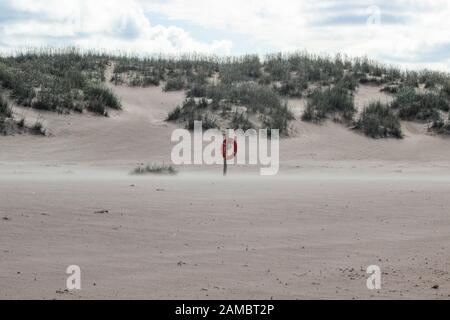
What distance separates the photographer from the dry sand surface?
24.5 feet

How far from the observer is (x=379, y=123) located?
85.4ft

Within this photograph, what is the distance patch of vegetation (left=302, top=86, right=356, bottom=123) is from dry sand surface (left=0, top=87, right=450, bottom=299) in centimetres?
624

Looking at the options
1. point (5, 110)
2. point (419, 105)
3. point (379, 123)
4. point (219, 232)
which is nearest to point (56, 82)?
point (5, 110)

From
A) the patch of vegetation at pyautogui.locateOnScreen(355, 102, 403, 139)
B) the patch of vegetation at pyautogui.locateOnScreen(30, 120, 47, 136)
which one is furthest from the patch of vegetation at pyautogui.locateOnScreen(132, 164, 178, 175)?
the patch of vegetation at pyautogui.locateOnScreen(355, 102, 403, 139)

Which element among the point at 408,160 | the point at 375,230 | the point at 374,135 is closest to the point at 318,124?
the point at 374,135

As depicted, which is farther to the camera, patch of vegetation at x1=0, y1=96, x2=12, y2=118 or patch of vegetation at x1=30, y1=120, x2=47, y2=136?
patch of vegetation at x1=0, y1=96, x2=12, y2=118

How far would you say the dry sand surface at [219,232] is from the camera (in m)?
7.47

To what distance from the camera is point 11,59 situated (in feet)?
102

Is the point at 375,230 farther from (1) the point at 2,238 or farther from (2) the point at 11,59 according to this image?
(2) the point at 11,59

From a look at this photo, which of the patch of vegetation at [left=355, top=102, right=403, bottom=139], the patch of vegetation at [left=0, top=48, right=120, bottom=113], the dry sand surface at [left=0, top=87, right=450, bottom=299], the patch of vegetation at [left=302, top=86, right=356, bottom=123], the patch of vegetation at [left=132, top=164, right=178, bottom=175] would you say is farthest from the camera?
the patch of vegetation at [left=302, top=86, right=356, bottom=123]

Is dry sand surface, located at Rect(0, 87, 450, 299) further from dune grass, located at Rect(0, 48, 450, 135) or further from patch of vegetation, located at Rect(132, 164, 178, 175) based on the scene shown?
dune grass, located at Rect(0, 48, 450, 135)

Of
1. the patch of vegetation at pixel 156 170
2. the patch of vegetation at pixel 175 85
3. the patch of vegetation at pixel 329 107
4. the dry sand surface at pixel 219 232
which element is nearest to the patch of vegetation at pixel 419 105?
the patch of vegetation at pixel 329 107

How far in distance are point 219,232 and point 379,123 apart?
672 inches

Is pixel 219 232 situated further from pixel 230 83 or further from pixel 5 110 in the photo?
pixel 230 83
